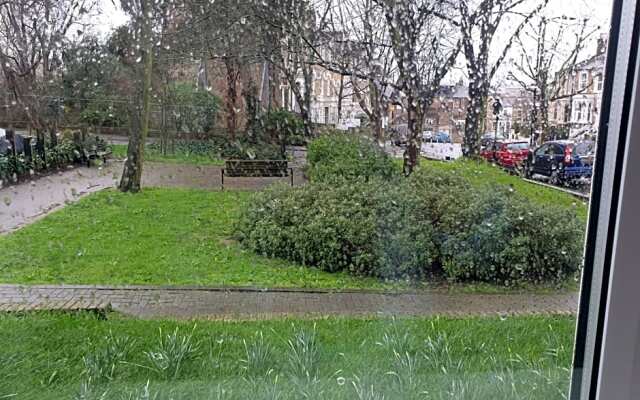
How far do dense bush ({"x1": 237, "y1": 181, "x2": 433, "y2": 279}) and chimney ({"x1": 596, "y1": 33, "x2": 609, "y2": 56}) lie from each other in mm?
348

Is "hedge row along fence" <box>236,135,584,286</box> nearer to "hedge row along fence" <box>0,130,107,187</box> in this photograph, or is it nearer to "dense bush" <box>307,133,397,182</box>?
"dense bush" <box>307,133,397,182</box>

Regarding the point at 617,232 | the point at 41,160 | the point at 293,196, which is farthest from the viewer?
the point at 293,196

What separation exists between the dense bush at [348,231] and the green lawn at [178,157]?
98 millimetres

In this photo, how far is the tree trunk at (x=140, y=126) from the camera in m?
0.70

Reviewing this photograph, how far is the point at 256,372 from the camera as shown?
2.48 feet

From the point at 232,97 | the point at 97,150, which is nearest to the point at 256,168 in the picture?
the point at 232,97

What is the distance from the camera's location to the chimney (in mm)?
667

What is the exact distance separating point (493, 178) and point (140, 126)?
0.56 metres

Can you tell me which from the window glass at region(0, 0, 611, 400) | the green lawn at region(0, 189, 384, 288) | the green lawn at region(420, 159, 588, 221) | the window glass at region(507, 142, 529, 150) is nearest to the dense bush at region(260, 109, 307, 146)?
the window glass at region(0, 0, 611, 400)

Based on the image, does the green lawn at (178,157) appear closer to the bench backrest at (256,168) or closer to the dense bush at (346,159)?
the bench backrest at (256,168)

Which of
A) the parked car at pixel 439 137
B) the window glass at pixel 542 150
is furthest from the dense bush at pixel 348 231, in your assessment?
the window glass at pixel 542 150

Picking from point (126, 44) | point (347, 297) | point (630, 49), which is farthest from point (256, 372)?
point (630, 49)

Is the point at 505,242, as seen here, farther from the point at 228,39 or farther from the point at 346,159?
the point at 228,39

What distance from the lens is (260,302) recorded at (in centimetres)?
79
